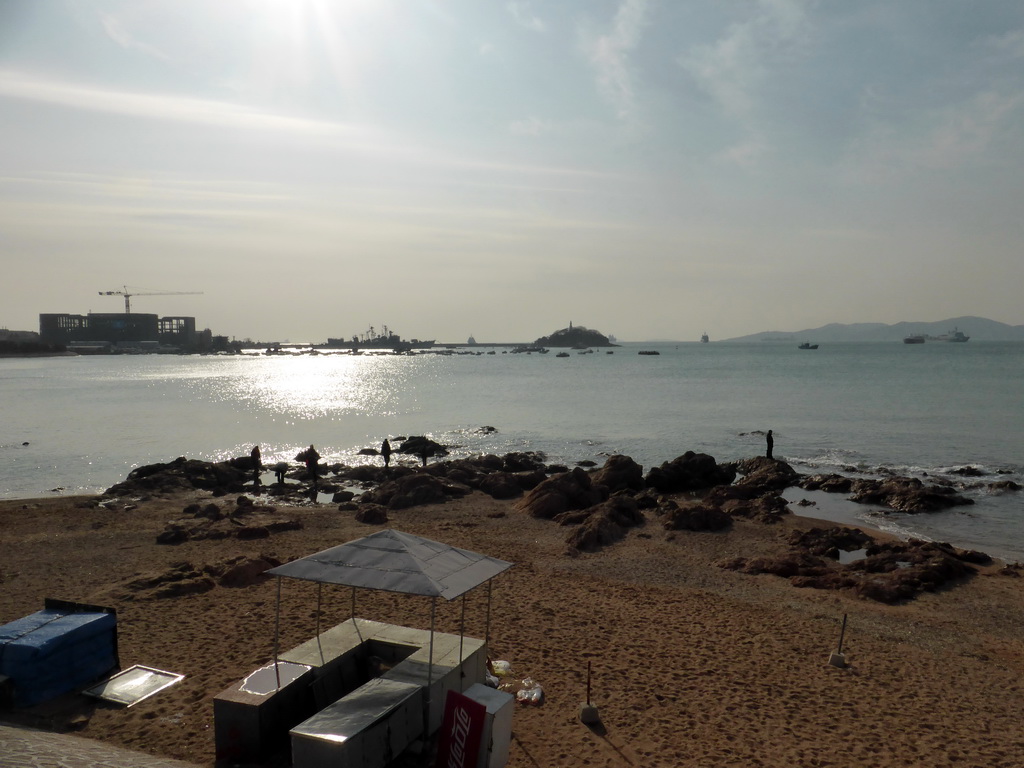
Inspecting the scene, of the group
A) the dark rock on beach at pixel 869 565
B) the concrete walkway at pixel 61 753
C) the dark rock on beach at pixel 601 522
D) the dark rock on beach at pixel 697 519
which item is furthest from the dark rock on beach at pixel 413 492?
the concrete walkway at pixel 61 753

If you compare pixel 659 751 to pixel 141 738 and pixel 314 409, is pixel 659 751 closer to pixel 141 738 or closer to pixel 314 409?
pixel 141 738

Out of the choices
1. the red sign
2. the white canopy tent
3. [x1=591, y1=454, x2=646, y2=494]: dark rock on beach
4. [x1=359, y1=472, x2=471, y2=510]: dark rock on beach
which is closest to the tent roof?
the white canopy tent

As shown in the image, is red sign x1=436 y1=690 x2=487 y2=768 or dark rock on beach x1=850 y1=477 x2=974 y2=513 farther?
dark rock on beach x1=850 y1=477 x2=974 y2=513

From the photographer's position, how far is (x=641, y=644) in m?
12.9

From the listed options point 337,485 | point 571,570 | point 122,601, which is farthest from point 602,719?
point 337,485

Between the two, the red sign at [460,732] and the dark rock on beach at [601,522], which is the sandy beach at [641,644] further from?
the red sign at [460,732]

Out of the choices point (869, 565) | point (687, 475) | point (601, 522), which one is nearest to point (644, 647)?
point (869, 565)

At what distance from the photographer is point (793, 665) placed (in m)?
12.1

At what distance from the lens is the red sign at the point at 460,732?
299 inches

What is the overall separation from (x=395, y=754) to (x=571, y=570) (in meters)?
10.9

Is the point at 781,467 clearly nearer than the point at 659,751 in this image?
No

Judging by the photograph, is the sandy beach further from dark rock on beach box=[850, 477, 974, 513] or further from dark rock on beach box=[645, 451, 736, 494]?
dark rock on beach box=[645, 451, 736, 494]

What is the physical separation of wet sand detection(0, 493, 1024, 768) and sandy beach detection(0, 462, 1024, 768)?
0.04 m

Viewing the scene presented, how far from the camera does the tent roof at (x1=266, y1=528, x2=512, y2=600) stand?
8.59m
